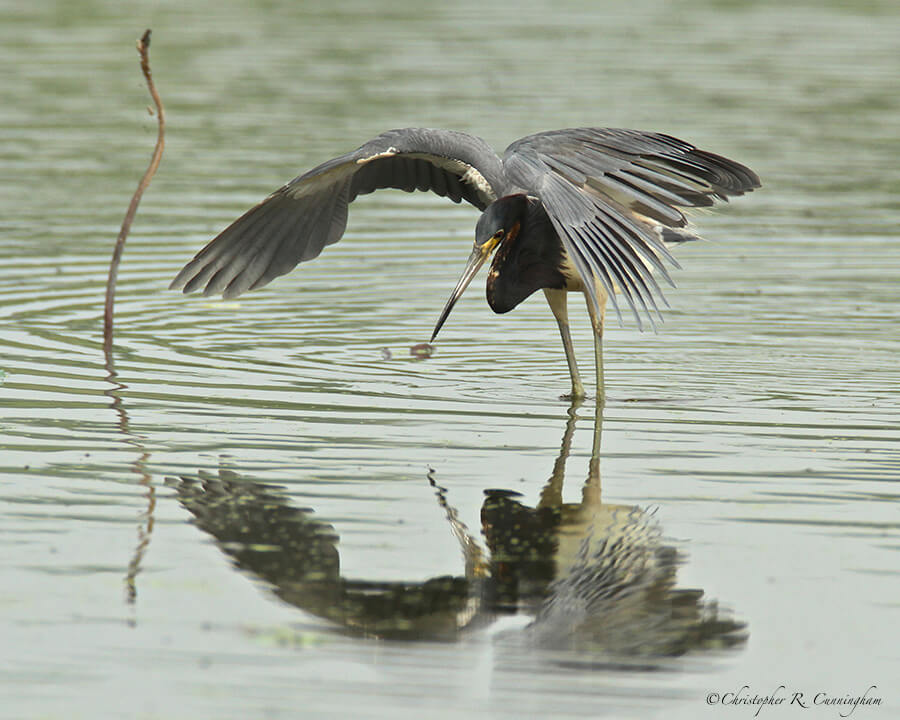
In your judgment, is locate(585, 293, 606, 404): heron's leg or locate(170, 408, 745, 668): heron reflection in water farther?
locate(585, 293, 606, 404): heron's leg

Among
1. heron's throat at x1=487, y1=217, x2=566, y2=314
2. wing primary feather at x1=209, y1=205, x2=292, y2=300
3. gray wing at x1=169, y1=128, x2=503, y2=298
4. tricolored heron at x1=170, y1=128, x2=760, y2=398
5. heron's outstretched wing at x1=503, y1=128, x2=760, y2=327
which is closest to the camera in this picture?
heron's outstretched wing at x1=503, y1=128, x2=760, y2=327

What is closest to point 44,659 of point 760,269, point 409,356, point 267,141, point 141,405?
point 141,405

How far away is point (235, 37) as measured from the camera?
3119 centimetres

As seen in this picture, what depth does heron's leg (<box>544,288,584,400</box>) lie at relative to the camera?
943 cm

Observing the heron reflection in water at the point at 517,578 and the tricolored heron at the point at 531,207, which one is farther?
the tricolored heron at the point at 531,207

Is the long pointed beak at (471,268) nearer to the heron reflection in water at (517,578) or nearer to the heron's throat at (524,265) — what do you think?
the heron's throat at (524,265)

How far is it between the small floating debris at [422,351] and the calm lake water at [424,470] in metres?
0.09

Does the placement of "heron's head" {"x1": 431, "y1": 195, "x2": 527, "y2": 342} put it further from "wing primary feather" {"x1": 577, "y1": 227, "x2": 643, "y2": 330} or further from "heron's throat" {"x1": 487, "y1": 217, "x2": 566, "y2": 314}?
"wing primary feather" {"x1": 577, "y1": 227, "x2": 643, "y2": 330}

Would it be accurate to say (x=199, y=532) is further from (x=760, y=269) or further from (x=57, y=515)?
(x=760, y=269)

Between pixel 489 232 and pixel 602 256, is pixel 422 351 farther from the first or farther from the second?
pixel 602 256

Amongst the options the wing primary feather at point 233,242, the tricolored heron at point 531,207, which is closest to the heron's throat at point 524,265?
the tricolored heron at point 531,207

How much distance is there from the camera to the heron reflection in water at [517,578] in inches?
221

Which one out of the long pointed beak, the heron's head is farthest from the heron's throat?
the long pointed beak

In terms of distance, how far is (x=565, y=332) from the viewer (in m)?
9.72
